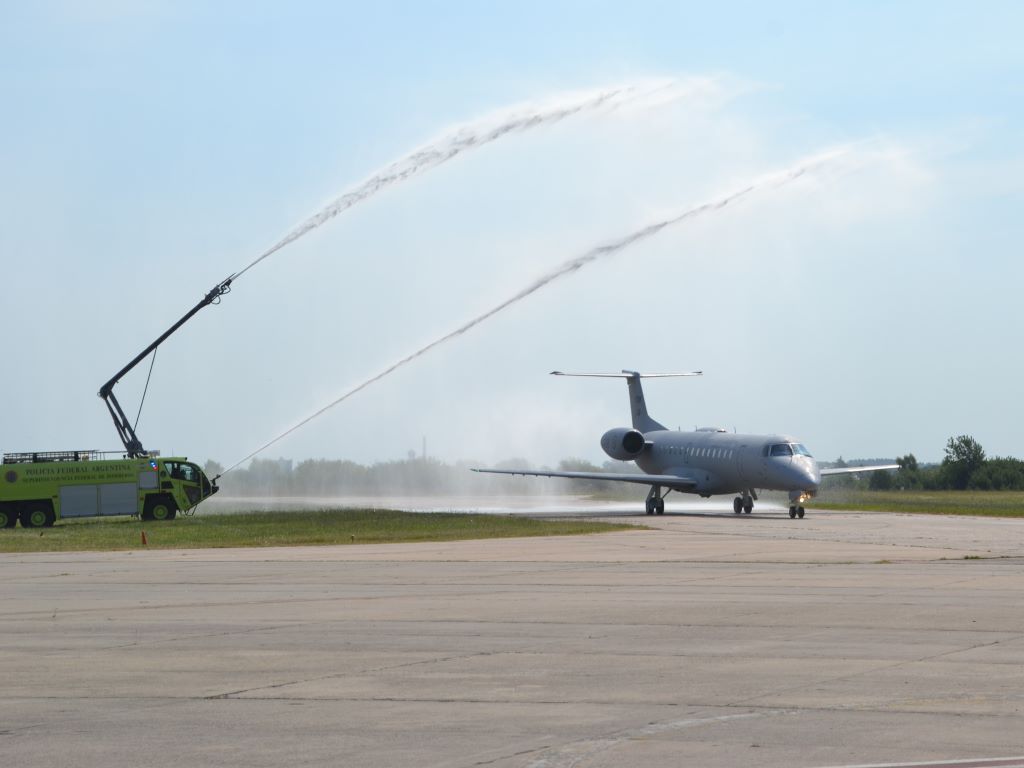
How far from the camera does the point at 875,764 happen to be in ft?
28.1

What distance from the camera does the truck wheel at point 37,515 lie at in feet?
173

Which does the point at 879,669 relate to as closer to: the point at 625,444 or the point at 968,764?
the point at 968,764

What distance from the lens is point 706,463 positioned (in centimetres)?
6097

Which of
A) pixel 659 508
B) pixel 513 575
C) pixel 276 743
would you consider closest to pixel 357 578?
pixel 513 575

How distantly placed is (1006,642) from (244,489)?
71.5 metres

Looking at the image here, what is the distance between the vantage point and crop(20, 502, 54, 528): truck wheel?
5259 cm

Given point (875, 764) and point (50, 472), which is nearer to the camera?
point (875, 764)

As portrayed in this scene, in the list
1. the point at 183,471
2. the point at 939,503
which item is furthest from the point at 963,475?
the point at 183,471

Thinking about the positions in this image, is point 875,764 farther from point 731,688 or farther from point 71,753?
point 71,753

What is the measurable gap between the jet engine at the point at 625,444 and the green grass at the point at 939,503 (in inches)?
378

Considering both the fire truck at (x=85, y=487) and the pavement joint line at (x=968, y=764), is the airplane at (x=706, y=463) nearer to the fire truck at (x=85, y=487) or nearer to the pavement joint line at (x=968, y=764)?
the fire truck at (x=85, y=487)

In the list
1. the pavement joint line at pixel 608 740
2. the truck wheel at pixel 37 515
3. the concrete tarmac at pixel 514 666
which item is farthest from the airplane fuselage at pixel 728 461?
the pavement joint line at pixel 608 740

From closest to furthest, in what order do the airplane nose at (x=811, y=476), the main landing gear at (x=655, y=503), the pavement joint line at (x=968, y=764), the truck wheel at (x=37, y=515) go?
the pavement joint line at (x=968, y=764) < the truck wheel at (x=37, y=515) < the airplane nose at (x=811, y=476) < the main landing gear at (x=655, y=503)

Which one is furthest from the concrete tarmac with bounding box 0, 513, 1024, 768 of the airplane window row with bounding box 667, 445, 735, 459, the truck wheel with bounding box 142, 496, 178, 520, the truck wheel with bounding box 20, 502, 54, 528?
the airplane window row with bounding box 667, 445, 735, 459
